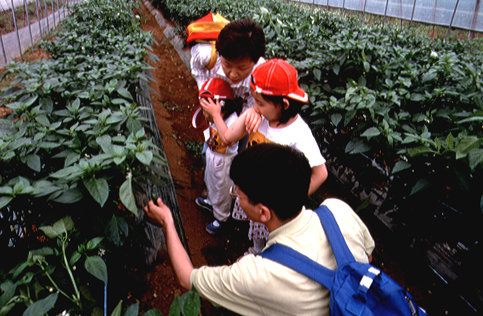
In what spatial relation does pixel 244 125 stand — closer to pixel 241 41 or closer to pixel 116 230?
pixel 241 41

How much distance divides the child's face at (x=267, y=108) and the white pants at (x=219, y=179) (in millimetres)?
632

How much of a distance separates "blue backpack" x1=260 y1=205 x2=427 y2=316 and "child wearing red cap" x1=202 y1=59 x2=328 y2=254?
749 mm

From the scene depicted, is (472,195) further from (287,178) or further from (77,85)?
(77,85)

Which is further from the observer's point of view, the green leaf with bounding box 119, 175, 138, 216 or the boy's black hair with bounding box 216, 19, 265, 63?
the boy's black hair with bounding box 216, 19, 265, 63

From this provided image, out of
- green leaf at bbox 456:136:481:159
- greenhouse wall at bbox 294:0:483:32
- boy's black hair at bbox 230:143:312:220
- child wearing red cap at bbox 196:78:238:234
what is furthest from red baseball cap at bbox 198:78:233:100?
greenhouse wall at bbox 294:0:483:32

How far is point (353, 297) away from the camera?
3.10ft

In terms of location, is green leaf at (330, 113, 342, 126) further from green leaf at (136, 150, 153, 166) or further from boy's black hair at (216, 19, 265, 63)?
green leaf at (136, 150, 153, 166)

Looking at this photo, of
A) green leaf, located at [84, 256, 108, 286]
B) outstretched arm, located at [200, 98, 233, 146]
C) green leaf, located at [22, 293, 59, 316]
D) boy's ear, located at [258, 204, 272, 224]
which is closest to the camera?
green leaf, located at [22, 293, 59, 316]

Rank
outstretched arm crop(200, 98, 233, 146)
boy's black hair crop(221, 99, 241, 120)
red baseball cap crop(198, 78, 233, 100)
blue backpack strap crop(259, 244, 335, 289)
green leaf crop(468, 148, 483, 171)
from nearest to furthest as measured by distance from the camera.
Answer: blue backpack strap crop(259, 244, 335, 289) < green leaf crop(468, 148, 483, 171) < outstretched arm crop(200, 98, 233, 146) < red baseball cap crop(198, 78, 233, 100) < boy's black hair crop(221, 99, 241, 120)

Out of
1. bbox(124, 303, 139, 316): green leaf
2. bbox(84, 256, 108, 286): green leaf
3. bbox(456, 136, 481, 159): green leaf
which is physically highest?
bbox(456, 136, 481, 159): green leaf

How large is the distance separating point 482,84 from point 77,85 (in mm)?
2864

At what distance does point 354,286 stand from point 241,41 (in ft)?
4.93

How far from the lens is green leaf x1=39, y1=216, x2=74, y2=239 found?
3.74 feet

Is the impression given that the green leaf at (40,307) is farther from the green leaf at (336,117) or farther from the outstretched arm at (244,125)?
the green leaf at (336,117)
